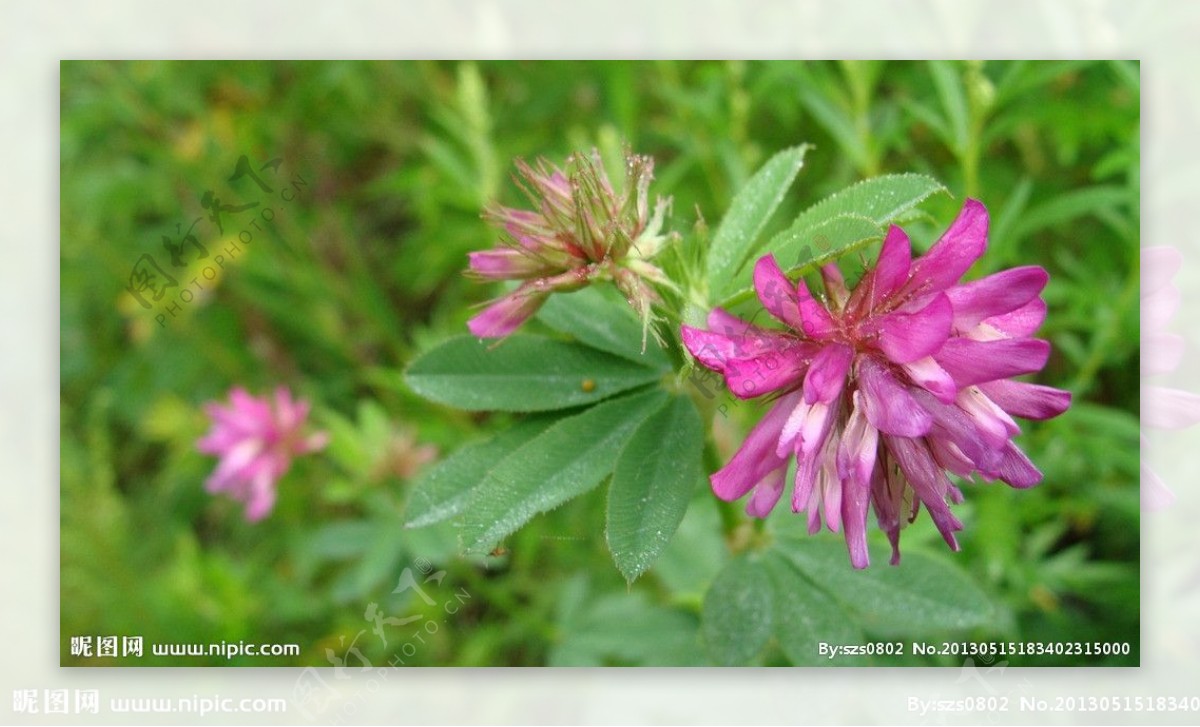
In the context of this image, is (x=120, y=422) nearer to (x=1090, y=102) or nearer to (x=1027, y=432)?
(x=1027, y=432)

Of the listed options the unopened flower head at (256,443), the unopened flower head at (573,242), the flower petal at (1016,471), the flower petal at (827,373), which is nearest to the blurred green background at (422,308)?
the unopened flower head at (256,443)

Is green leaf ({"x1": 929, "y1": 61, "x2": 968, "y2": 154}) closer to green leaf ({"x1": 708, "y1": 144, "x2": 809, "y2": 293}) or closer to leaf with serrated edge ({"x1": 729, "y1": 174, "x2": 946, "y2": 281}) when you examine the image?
green leaf ({"x1": 708, "y1": 144, "x2": 809, "y2": 293})

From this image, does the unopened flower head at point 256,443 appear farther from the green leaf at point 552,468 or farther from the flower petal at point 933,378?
the flower petal at point 933,378

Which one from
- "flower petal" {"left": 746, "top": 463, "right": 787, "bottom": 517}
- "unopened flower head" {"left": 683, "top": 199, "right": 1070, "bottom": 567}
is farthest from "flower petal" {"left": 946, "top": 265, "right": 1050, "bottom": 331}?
"flower petal" {"left": 746, "top": 463, "right": 787, "bottom": 517}

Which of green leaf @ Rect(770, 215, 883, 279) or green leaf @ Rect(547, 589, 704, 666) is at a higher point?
green leaf @ Rect(770, 215, 883, 279)

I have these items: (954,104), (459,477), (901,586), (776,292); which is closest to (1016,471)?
(776,292)

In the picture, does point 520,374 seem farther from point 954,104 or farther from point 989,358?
point 954,104
